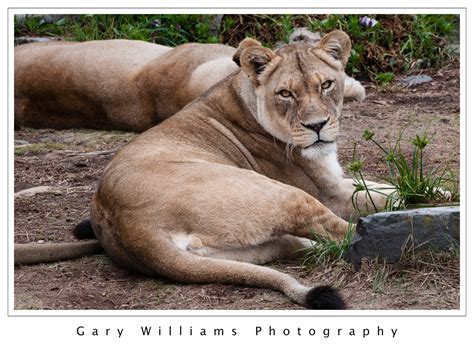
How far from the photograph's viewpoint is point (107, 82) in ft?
29.2

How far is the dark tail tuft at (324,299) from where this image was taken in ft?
14.4

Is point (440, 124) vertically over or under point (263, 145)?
under

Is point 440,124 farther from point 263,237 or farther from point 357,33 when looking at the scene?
point 263,237

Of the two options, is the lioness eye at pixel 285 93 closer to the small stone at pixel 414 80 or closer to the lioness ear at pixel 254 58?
the lioness ear at pixel 254 58

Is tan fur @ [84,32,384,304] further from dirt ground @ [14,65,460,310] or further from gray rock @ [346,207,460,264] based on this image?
gray rock @ [346,207,460,264]

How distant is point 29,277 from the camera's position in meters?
5.40

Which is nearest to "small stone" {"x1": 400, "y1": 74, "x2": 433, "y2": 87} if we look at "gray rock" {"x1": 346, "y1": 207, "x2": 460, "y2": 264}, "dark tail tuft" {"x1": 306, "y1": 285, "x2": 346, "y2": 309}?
"gray rock" {"x1": 346, "y1": 207, "x2": 460, "y2": 264}

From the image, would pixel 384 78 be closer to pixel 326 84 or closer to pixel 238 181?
pixel 326 84

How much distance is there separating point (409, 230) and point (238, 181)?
37.1 inches

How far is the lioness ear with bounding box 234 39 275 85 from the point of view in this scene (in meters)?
5.93

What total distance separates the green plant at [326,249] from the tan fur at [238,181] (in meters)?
0.05

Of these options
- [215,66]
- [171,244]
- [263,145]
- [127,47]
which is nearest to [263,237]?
[171,244]

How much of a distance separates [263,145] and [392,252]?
4.73 ft

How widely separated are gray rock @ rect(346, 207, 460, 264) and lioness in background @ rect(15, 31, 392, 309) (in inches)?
15.0
